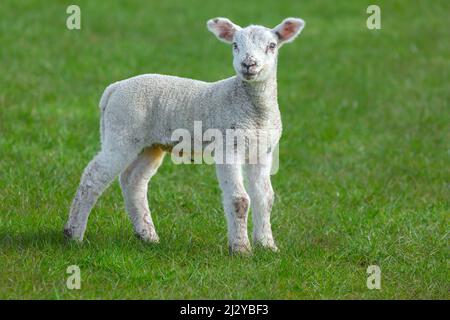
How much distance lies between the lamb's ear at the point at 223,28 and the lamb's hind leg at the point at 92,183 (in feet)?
3.71

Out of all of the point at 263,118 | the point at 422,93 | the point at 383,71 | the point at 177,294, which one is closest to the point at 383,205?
the point at 263,118

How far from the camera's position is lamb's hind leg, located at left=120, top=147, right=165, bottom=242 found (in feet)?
24.6

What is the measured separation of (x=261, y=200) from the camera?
7.20 meters

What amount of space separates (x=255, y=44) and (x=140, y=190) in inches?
61.2

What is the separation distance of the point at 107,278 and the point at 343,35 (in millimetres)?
10980

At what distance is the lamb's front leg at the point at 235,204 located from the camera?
6.93m

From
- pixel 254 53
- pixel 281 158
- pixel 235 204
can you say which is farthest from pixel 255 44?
pixel 281 158

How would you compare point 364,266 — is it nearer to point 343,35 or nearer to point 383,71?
point 383,71

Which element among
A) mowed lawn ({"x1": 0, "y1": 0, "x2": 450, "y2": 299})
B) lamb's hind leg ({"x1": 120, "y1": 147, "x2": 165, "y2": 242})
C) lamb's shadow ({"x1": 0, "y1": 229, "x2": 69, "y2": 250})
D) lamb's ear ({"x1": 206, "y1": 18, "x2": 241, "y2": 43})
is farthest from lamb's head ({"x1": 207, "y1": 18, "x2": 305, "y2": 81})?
lamb's shadow ({"x1": 0, "y1": 229, "x2": 69, "y2": 250})

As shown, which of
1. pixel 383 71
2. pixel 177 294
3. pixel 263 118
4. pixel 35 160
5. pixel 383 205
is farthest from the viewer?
pixel 383 71

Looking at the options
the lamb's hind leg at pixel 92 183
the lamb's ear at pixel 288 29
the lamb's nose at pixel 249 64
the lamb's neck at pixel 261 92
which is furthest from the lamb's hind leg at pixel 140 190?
the lamb's ear at pixel 288 29

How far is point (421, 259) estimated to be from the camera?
7.31 m

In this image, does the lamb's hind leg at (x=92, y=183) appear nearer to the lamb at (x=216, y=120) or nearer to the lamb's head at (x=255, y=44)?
the lamb at (x=216, y=120)

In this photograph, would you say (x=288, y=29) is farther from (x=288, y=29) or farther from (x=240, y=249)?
(x=240, y=249)
